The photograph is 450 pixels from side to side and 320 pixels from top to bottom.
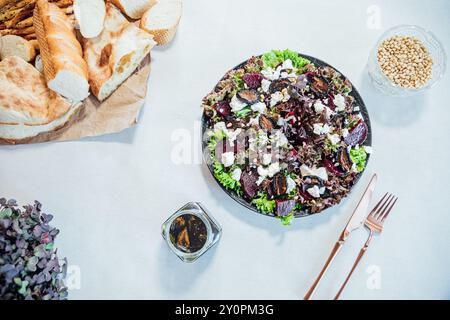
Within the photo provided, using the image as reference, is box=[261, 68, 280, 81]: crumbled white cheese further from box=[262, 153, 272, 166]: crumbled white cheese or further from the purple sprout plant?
the purple sprout plant

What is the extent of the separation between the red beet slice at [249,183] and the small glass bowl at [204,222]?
0.45 ft

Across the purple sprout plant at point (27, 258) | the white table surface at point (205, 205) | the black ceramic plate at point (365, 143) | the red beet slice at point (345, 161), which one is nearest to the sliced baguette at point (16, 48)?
the white table surface at point (205, 205)

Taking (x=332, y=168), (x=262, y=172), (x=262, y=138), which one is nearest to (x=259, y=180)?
(x=262, y=172)

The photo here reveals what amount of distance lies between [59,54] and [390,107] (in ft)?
3.51

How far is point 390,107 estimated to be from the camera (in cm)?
162

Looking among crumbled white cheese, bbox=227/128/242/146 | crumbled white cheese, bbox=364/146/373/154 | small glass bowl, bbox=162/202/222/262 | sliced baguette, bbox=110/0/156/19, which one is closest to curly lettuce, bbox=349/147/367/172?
crumbled white cheese, bbox=364/146/373/154

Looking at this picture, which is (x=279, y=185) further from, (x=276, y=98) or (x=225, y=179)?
(x=276, y=98)

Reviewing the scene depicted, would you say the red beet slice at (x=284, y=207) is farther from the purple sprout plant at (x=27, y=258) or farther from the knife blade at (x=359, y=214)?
the purple sprout plant at (x=27, y=258)

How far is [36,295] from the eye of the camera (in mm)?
1219

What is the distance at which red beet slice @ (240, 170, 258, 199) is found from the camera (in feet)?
4.71

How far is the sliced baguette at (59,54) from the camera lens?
1.44m

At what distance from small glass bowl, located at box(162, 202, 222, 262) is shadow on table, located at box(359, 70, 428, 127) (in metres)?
0.64

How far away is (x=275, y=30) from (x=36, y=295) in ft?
3.63

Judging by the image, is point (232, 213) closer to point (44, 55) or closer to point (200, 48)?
point (200, 48)
